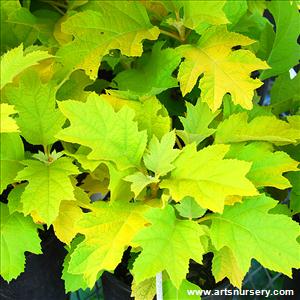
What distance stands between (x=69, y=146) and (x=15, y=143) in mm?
95

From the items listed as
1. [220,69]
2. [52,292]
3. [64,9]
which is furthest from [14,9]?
[52,292]

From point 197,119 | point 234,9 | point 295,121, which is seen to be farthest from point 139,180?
point 234,9

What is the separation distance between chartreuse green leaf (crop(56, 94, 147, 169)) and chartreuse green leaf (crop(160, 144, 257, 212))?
6cm

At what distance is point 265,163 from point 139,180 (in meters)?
0.17

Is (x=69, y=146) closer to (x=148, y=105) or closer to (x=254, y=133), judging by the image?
(x=148, y=105)

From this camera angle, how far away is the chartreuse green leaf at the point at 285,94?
0.80 metres

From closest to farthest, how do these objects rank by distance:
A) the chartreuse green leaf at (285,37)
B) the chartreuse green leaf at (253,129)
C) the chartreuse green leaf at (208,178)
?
the chartreuse green leaf at (208,178)
the chartreuse green leaf at (253,129)
the chartreuse green leaf at (285,37)

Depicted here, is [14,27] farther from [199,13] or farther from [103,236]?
[103,236]

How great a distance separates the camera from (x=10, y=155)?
2.21ft

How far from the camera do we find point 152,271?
1.87 ft

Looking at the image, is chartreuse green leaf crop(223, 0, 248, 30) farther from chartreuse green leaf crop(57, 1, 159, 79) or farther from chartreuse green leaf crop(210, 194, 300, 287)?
chartreuse green leaf crop(210, 194, 300, 287)

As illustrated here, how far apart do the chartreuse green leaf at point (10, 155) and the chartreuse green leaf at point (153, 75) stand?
18 cm

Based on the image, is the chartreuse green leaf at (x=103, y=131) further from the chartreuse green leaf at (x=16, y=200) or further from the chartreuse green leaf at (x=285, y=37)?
the chartreuse green leaf at (x=285, y=37)

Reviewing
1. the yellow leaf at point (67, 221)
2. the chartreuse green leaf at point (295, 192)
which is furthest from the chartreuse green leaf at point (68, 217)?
the chartreuse green leaf at point (295, 192)
